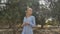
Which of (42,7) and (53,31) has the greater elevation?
(42,7)

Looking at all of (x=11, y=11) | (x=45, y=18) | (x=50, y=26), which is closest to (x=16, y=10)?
(x=11, y=11)

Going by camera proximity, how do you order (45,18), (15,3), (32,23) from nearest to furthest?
1. (32,23)
2. (15,3)
3. (45,18)

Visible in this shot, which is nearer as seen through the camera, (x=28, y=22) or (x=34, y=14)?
(x=28, y=22)

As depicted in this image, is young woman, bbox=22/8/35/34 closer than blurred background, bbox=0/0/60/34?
Yes

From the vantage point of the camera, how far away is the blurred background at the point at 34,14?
20.5 feet

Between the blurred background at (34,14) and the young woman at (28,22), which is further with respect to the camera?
the blurred background at (34,14)

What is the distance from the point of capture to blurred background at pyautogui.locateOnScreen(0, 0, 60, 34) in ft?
20.5

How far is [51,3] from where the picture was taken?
256 inches

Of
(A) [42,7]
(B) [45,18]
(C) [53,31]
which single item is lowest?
(C) [53,31]

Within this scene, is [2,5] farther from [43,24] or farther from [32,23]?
[32,23]

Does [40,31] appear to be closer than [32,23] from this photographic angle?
No

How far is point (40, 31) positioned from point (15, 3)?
→ 4.87ft

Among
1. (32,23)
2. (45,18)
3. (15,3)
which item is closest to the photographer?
(32,23)

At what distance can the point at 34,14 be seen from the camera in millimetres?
6539
